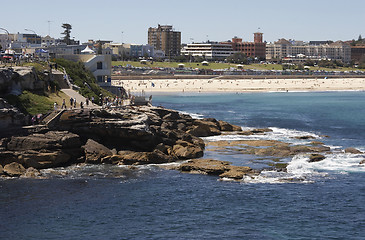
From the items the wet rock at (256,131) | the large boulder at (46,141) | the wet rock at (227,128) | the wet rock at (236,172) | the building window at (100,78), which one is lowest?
the wet rock at (236,172)

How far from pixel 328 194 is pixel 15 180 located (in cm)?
2269

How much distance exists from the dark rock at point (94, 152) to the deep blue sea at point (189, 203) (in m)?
1.31

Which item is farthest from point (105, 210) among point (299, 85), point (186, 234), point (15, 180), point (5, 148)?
point (299, 85)

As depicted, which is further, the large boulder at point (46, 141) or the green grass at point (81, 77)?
the green grass at point (81, 77)

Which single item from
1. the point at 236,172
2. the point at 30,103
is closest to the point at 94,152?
the point at 30,103

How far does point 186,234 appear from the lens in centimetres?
3192

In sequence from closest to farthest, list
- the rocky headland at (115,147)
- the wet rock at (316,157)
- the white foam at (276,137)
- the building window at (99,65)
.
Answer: the rocky headland at (115,147) → the wet rock at (316,157) → the white foam at (276,137) → the building window at (99,65)

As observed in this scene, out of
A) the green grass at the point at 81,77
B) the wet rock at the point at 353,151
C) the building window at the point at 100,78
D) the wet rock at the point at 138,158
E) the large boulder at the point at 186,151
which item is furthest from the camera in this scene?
the building window at the point at 100,78

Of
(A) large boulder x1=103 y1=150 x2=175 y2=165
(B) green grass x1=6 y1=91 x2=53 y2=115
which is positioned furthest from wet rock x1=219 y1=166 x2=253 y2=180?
(B) green grass x1=6 y1=91 x2=53 y2=115

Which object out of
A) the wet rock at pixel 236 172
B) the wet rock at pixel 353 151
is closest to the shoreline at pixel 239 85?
the wet rock at pixel 353 151

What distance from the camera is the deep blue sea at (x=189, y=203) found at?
3253cm

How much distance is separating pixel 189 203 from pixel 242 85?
139m

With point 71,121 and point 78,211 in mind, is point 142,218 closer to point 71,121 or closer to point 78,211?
point 78,211

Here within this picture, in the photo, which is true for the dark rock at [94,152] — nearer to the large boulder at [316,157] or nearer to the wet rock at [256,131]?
the large boulder at [316,157]
